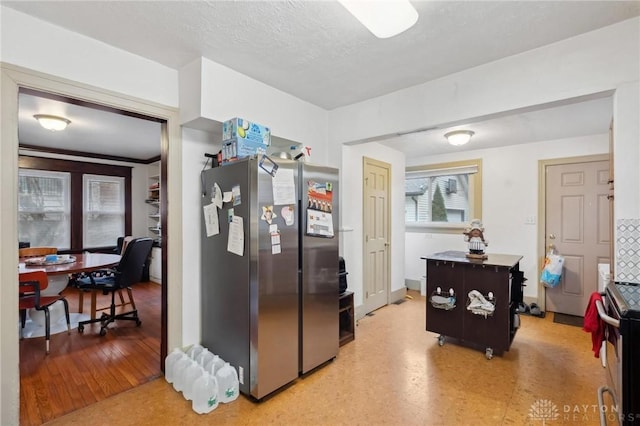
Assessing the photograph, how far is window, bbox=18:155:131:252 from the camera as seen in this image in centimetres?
515

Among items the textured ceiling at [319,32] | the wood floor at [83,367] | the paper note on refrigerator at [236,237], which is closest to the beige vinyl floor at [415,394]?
the wood floor at [83,367]

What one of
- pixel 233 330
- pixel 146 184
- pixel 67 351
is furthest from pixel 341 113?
pixel 146 184

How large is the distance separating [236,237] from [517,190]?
4.04 meters

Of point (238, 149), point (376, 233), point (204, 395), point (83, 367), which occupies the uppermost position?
point (238, 149)

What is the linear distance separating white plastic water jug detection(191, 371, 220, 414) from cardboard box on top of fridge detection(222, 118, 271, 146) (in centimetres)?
169

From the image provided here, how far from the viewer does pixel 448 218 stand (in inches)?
197

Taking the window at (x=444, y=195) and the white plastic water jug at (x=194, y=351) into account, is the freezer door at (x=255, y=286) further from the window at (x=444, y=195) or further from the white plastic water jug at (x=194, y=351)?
the window at (x=444, y=195)

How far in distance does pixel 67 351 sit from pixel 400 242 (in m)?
4.17

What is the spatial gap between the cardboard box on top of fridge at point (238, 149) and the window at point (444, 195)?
3.60 metres

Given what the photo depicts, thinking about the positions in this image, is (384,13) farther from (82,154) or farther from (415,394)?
(82,154)

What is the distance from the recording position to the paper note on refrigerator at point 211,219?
7.77ft

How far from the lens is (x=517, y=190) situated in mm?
4309

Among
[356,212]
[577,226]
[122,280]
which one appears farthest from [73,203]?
[577,226]

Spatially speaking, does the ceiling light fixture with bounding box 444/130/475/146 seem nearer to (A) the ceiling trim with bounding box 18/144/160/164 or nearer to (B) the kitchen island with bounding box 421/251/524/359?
(B) the kitchen island with bounding box 421/251/524/359
